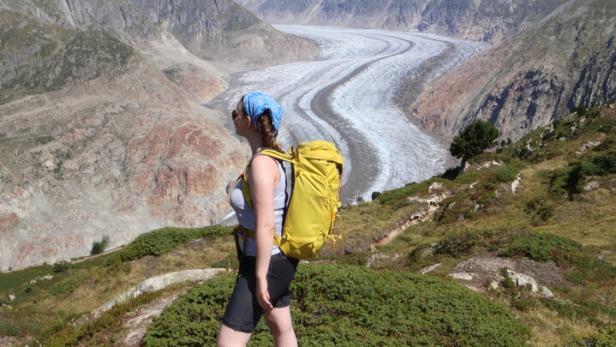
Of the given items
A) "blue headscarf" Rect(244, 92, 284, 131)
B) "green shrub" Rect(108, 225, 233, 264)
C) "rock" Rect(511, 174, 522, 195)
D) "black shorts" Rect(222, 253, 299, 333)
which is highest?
"blue headscarf" Rect(244, 92, 284, 131)

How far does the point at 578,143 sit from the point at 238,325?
39133 mm

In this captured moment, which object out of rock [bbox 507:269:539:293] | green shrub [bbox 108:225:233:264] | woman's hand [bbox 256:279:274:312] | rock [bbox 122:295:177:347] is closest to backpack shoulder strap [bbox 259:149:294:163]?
woman's hand [bbox 256:279:274:312]

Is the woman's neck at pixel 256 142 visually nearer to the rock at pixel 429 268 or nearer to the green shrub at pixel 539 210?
the rock at pixel 429 268

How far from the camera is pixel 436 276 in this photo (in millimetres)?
13031

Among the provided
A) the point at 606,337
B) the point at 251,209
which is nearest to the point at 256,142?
the point at 251,209

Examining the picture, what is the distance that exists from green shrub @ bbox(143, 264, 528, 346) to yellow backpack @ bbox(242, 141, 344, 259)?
341 centimetres

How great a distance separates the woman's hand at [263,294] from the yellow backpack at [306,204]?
1.34 feet

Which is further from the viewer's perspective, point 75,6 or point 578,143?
point 75,6

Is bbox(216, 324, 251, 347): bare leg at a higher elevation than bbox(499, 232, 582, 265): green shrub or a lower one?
higher

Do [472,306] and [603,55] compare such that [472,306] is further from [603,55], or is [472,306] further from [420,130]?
[420,130]

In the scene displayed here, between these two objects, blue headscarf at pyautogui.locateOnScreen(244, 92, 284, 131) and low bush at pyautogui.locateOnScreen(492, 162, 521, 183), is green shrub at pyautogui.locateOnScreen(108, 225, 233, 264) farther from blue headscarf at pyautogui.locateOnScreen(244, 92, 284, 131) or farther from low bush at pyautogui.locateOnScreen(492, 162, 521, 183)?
blue headscarf at pyautogui.locateOnScreen(244, 92, 284, 131)

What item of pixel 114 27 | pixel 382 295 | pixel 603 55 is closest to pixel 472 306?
pixel 382 295

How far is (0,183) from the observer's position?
3371 inches

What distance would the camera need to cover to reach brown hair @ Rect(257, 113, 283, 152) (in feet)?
19.1
